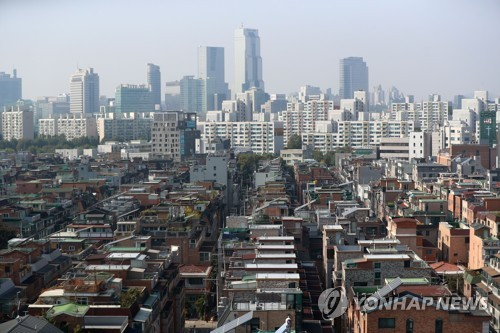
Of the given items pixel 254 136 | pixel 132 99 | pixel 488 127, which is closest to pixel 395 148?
pixel 488 127

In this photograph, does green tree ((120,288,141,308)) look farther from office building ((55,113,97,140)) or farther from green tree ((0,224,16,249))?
office building ((55,113,97,140))

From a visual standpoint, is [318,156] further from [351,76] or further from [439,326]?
[351,76]

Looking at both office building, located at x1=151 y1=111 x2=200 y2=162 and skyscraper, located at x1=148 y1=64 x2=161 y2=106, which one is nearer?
office building, located at x1=151 y1=111 x2=200 y2=162

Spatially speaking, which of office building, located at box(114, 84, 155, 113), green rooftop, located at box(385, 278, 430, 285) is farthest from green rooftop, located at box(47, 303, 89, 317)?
office building, located at box(114, 84, 155, 113)

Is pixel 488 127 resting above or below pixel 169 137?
above

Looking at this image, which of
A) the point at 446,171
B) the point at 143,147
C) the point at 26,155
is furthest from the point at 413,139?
the point at 26,155

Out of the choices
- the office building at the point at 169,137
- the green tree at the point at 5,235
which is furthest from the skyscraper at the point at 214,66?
the green tree at the point at 5,235

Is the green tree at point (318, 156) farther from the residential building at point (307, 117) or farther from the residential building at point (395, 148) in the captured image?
the residential building at point (307, 117)
